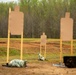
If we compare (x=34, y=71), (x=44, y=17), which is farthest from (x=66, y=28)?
(x=44, y=17)

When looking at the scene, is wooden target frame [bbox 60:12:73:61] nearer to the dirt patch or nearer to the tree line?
the dirt patch

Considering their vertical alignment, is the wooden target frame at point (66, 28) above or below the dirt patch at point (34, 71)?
above

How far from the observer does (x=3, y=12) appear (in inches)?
2948

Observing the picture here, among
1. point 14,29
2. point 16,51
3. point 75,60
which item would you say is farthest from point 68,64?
point 16,51

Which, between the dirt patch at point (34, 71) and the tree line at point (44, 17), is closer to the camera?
the dirt patch at point (34, 71)

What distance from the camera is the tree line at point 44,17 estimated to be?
63.8 metres

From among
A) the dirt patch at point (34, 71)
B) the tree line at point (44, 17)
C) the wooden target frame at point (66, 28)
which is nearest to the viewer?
the dirt patch at point (34, 71)

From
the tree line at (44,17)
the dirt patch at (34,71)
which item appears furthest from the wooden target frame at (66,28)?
the tree line at (44,17)

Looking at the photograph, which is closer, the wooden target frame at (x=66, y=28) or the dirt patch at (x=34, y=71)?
the dirt patch at (x=34, y=71)

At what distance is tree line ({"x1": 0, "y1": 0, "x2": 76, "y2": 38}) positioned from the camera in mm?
63750

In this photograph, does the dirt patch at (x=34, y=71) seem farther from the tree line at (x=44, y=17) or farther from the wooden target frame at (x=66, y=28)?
the tree line at (x=44, y=17)

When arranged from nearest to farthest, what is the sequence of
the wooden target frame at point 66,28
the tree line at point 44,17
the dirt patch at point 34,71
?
1. the dirt patch at point 34,71
2. the wooden target frame at point 66,28
3. the tree line at point 44,17

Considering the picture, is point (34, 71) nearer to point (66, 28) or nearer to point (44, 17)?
point (66, 28)

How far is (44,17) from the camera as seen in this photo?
68.6 m
